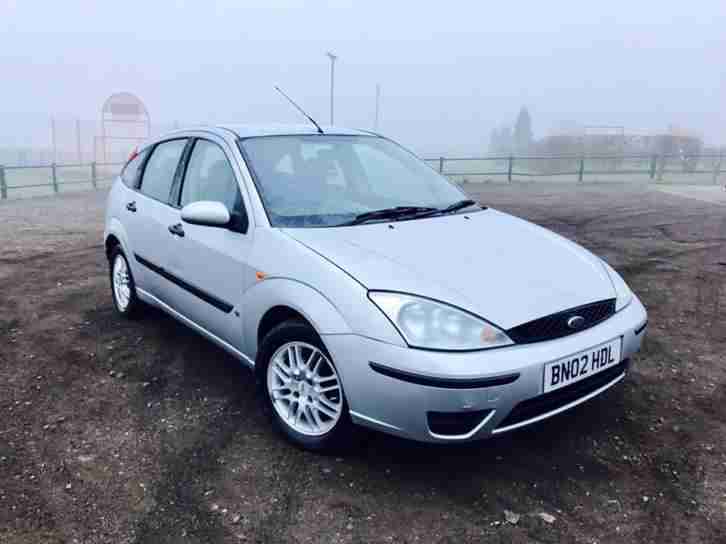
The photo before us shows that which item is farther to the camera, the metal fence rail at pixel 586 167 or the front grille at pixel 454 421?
the metal fence rail at pixel 586 167

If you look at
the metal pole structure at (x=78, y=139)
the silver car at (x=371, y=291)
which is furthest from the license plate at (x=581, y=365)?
the metal pole structure at (x=78, y=139)

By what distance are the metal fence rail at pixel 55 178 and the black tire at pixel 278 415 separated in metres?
14.9

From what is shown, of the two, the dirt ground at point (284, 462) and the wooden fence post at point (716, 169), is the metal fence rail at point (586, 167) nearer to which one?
the wooden fence post at point (716, 169)

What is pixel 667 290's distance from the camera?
5.87 m

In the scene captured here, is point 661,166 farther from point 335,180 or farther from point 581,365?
point 581,365

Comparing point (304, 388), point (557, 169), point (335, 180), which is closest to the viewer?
point (304, 388)

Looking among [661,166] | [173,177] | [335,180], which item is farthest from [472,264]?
[661,166]

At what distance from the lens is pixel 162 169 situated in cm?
433

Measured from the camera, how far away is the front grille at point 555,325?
256cm

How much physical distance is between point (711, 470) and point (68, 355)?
3.92m

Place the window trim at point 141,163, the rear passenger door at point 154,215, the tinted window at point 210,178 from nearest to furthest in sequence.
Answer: the tinted window at point 210,178, the rear passenger door at point 154,215, the window trim at point 141,163

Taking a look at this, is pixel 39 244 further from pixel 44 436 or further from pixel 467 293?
pixel 467 293

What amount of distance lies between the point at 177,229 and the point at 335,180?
40.0 inches

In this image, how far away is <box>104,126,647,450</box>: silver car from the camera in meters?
2.51
